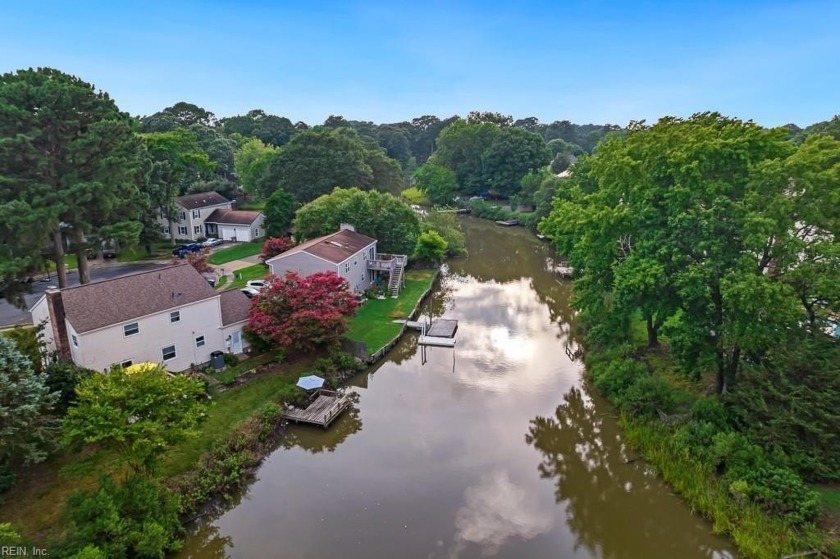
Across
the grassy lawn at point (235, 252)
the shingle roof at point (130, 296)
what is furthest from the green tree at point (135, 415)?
the grassy lawn at point (235, 252)

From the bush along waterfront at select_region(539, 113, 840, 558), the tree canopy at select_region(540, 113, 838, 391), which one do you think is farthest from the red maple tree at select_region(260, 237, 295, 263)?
the bush along waterfront at select_region(539, 113, 840, 558)

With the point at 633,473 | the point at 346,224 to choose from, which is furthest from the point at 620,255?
the point at 346,224

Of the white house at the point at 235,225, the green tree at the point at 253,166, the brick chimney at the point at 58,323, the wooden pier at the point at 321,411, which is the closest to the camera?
the brick chimney at the point at 58,323

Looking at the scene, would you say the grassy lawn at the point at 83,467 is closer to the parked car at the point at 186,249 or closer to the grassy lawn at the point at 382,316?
the grassy lawn at the point at 382,316

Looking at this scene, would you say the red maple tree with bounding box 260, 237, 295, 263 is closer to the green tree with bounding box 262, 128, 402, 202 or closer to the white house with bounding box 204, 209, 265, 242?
the white house with bounding box 204, 209, 265, 242

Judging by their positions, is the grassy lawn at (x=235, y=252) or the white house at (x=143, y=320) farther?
the grassy lawn at (x=235, y=252)

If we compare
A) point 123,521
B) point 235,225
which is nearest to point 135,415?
point 123,521

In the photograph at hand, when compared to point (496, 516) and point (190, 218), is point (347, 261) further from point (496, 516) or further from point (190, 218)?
point (190, 218)
